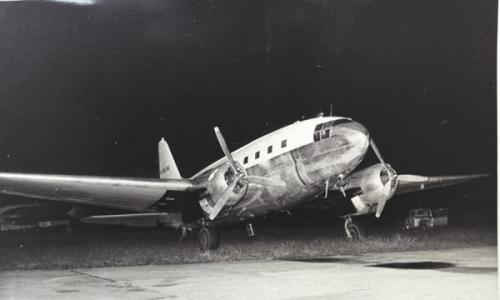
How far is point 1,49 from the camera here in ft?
30.2

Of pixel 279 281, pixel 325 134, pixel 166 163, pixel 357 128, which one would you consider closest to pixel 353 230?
pixel 325 134

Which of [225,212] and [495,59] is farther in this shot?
[225,212]

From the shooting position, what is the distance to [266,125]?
1307 centimetres

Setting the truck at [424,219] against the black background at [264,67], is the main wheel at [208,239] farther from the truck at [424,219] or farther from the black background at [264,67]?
the truck at [424,219]

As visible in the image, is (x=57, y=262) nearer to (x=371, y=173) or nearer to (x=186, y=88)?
(x=186, y=88)

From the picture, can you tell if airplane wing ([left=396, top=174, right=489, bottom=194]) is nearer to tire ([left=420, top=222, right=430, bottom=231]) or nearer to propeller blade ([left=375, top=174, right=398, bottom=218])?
propeller blade ([left=375, top=174, right=398, bottom=218])

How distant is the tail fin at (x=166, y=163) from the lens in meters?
17.4

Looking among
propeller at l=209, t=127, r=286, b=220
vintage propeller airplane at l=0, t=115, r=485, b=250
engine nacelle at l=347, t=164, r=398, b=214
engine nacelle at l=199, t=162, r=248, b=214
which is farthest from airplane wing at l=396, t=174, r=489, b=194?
engine nacelle at l=199, t=162, r=248, b=214

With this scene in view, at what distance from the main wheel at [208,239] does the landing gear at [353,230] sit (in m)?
3.28

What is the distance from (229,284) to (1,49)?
5570 mm

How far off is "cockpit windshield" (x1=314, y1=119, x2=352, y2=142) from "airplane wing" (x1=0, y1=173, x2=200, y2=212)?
323 centimetres

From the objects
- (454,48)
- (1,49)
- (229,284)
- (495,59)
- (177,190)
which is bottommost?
(229,284)

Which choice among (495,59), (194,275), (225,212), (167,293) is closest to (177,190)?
(225,212)

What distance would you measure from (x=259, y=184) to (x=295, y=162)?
100cm
